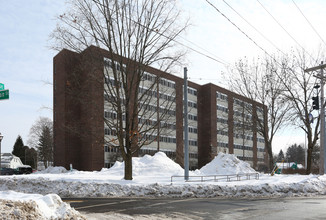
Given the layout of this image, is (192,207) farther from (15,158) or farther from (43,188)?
(15,158)

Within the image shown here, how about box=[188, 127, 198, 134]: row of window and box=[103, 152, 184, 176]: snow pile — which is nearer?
box=[103, 152, 184, 176]: snow pile

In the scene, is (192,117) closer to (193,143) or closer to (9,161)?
(193,143)

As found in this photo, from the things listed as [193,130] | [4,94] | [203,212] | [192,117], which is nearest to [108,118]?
[192,117]

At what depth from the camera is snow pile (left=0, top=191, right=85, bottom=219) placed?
6.40 m

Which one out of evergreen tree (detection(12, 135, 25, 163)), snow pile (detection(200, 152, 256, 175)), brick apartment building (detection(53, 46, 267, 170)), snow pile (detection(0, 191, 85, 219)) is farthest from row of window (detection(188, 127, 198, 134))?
evergreen tree (detection(12, 135, 25, 163))

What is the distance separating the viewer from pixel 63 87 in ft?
172

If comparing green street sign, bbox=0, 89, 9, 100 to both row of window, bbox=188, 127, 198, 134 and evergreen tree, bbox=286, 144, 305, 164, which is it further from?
evergreen tree, bbox=286, 144, 305, 164

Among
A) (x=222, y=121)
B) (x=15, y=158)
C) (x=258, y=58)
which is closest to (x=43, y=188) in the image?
(x=258, y=58)

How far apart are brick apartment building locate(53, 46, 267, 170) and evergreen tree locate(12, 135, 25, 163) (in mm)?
63817

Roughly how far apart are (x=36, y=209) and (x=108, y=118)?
43.8 metres

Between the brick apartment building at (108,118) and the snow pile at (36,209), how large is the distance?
13.9 meters

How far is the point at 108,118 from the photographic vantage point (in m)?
50.2

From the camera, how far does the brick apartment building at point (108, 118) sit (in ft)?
75.0

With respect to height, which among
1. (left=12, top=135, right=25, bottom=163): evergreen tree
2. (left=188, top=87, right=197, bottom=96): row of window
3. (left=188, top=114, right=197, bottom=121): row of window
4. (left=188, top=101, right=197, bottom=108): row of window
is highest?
(left=188, top=87, right=197, bottom=96): row of window
